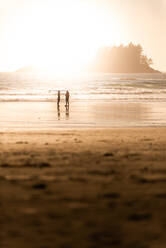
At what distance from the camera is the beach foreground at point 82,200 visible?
4348 millimetres

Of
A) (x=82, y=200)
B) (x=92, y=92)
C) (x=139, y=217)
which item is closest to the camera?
(x=139, y=217)

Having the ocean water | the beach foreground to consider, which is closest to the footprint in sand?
the beach foreground

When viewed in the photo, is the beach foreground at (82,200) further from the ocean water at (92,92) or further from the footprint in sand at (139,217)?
the ocean water at (92,92)

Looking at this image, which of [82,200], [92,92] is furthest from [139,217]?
[92,92]

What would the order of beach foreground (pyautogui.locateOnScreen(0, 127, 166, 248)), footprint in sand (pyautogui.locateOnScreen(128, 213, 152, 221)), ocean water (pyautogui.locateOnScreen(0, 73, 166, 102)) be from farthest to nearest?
ocean water (pyautogui.locateOnScreen(0, 73, 166, 102)) → footprint in sand (pyautogui.locateOnScreen(128, 213, 152, 221)) → beach foreground (pyautogui.locateOnScreen(0, 127, 166, 248))

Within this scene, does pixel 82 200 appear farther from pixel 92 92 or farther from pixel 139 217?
pixel 92 92

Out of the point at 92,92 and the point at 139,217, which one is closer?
the point at 139,217

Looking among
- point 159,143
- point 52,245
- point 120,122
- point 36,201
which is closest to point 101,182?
point 36,201

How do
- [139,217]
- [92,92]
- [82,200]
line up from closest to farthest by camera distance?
[139,217] → [82,200] → [92,92]

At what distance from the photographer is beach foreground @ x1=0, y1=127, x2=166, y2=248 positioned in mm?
4348

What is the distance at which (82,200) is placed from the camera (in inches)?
227

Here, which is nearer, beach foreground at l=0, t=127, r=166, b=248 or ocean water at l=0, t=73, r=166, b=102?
beach foreground at l=0, t=127, r=166, b=248

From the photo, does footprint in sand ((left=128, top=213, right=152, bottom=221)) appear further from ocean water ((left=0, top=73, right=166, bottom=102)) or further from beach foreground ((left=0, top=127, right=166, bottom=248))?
ocean water ((left=0, top=73, right=166, bottom=102))

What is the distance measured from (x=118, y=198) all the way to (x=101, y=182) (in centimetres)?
103
